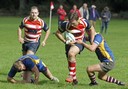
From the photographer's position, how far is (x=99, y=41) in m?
9.81

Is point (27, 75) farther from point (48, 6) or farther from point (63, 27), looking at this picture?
point (48, 6)

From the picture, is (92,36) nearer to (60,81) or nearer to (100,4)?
(60,81)

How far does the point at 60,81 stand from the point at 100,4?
53.1m

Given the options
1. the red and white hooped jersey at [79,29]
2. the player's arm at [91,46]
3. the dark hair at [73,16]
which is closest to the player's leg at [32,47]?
the red and white hooped jersey at [79,29]

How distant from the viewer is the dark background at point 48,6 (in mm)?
63769

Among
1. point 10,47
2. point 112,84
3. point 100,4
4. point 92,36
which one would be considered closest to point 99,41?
point 92,36

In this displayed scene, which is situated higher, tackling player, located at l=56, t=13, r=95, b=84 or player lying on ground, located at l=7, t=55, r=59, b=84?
tackling player, located at l=56, t=13, r=95, b=84

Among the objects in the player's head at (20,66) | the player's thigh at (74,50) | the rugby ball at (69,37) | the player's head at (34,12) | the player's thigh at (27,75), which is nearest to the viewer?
the rugby ball at (69,37)

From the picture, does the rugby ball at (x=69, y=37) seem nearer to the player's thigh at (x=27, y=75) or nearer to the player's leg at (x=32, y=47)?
the player's thigh at (x=27, y=75)

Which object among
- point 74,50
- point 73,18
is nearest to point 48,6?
point 74,50

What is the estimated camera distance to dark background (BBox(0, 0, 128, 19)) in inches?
2511

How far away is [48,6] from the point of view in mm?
65875

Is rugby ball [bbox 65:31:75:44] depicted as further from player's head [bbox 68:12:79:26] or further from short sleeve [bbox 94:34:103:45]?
short sleeve [bbox 94:34:103:45]

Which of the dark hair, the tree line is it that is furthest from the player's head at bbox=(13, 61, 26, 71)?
the tree line
